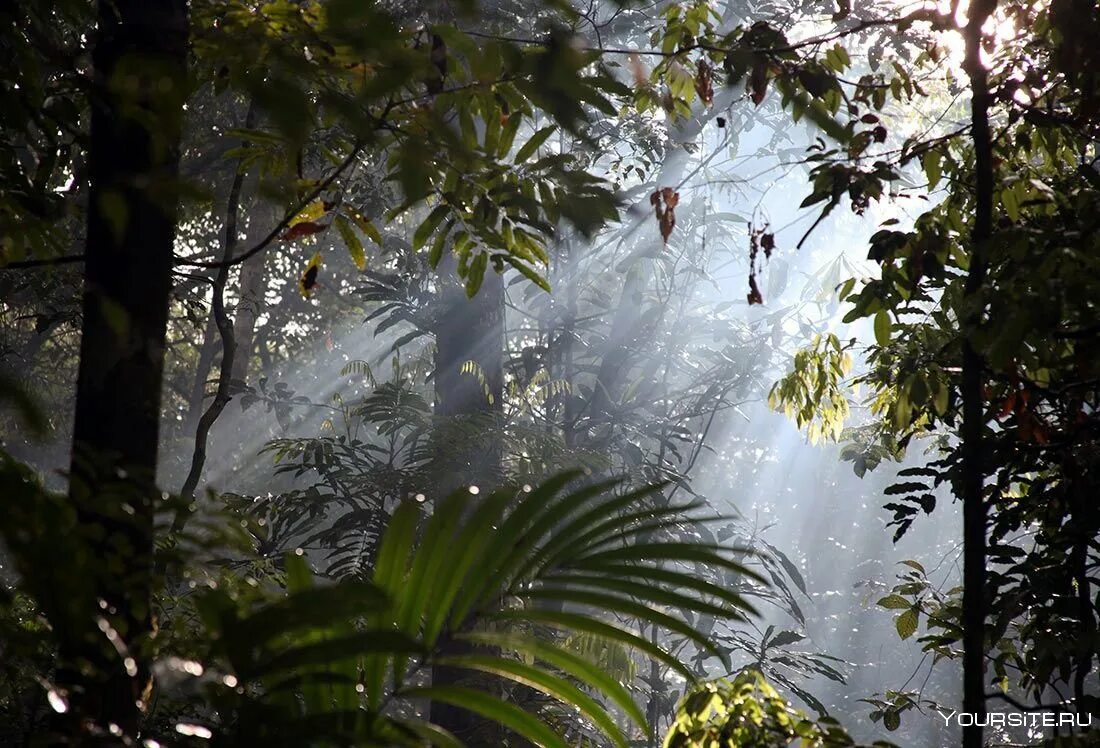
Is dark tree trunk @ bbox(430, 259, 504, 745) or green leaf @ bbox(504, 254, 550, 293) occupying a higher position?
dark tree trunk @ bbox(430, 259, 504, 745)

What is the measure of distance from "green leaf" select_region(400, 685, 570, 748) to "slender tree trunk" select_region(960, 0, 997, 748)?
78 cm

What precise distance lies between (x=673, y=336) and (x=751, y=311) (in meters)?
8.63

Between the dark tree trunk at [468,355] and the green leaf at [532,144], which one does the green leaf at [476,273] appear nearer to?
the green leaf at [532,144]

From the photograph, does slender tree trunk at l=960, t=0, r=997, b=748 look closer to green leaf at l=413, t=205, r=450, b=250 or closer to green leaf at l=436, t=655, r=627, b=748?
green leaf at l=436, t=655, r=627, b=748

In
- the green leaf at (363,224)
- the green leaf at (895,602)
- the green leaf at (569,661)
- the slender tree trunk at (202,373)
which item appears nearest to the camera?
the green leaf at (569,661)

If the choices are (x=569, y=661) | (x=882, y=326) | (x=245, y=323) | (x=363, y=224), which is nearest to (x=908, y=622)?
(x=882, y=326)

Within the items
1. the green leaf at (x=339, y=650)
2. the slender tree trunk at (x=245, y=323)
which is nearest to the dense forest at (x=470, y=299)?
the green leaf at (x=339, y=650)

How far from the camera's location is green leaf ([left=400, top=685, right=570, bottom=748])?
3.90 ft

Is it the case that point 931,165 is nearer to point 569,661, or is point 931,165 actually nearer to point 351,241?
point 351,241

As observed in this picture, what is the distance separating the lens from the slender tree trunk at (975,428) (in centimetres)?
162

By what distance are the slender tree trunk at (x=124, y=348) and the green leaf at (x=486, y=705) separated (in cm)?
36

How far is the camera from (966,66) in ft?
5.62

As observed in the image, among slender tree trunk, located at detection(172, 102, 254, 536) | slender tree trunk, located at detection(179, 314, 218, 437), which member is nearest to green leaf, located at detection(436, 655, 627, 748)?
slender tree trunk, located at detection(172, 102, 254, 536)

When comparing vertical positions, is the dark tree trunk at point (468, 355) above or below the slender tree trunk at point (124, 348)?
above
